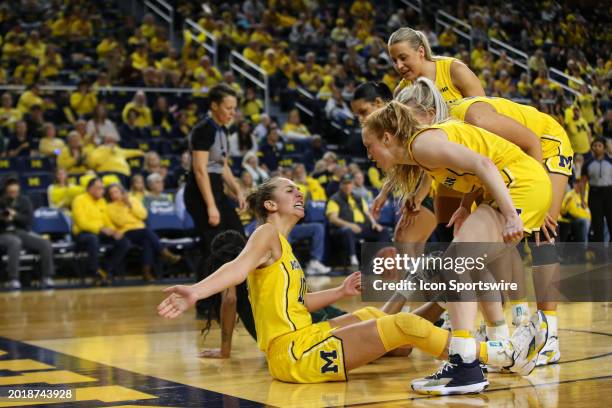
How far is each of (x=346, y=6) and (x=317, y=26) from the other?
1.56 m

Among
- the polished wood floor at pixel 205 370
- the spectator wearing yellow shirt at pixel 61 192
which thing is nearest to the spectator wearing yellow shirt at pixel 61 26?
the spectator wearing yellow shirt at pixel 61 192

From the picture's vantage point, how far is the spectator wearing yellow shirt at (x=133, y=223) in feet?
38.7

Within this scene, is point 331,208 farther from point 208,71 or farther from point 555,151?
point 555,151

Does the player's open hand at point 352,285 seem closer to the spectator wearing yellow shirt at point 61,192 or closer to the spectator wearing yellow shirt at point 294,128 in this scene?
the spectator wearing yellow shirt at point 61,192

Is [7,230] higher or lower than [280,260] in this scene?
higher

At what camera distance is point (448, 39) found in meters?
19.9

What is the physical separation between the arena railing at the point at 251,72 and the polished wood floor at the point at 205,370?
9061 mm

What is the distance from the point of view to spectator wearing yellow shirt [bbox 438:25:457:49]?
19859mm

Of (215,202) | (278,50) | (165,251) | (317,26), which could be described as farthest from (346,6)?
(215,202)

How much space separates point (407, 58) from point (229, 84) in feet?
34.6

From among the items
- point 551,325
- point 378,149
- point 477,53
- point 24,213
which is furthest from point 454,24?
point 378,149

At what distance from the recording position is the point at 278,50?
17.9 meters

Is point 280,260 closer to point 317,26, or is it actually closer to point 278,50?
point 278,50

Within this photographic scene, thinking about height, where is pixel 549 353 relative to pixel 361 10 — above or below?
below
